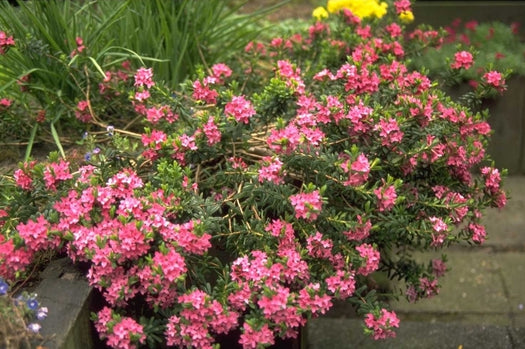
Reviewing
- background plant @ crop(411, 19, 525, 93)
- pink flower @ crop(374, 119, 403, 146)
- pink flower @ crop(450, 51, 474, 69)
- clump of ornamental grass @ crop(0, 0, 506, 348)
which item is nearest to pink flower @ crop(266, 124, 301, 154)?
clump of ornamental grass @ crop(0, 0, 506, 348)

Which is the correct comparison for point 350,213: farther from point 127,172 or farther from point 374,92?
point 127,172

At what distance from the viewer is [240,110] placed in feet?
6.93

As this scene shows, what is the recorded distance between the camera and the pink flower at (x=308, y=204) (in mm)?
1810

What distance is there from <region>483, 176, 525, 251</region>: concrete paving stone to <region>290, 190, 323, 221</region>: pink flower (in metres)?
1.86

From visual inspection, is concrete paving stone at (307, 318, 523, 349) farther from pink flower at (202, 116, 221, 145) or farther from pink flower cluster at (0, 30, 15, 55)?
pink flower cluster at (0, 30, 15, 55)

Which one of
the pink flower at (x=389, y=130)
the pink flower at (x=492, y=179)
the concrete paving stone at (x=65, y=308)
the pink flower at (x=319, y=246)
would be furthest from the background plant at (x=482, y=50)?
the concrete paving stone at (x=65, y=308)

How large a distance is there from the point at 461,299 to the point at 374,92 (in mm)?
1234

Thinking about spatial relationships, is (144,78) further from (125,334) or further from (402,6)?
(402,6)

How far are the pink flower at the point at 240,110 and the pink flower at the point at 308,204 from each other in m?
0.38

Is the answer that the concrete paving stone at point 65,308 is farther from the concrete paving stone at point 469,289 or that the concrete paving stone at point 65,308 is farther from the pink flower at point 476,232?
the concrete paving stone at point 469,289

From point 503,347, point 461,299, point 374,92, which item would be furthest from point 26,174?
point 461,299

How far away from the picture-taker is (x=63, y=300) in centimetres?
180

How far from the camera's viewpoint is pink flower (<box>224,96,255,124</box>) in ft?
6.94

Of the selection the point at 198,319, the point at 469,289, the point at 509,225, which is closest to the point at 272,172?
the point at 198,319
